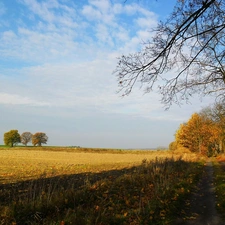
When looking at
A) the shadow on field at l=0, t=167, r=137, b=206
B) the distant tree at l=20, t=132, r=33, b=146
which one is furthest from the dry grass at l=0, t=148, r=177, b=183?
the distant tree at l=20, t=132, r=33, b=146

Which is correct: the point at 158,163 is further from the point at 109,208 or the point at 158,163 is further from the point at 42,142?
the point at 42,142

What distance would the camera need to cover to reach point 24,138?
155 meters

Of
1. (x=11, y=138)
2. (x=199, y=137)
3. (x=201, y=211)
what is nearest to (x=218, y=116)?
(x=199, y=137)

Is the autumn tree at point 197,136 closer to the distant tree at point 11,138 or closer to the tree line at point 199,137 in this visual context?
the tree line at point 199,137

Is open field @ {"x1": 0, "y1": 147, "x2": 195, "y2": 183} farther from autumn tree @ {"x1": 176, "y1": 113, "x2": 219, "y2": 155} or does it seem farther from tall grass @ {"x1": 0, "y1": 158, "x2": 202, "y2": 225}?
autumn tree @ {"x1": 176, "y1": 113, "x2": 219, "y2": 155}

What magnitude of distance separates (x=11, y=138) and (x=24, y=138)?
13597mm

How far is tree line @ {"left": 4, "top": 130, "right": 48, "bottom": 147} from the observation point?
14162cm

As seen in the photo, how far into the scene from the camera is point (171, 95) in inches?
292

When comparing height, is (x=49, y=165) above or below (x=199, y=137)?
below

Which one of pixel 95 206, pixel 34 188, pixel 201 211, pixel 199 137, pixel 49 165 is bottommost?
pixel 49 165

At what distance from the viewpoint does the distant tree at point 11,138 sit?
141625 mm

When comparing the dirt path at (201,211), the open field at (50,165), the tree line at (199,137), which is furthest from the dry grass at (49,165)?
the tree line at (199,137)

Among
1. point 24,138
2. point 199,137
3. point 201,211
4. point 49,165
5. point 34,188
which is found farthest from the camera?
point 24,138

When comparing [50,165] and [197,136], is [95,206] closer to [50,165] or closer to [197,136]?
[50,165]
